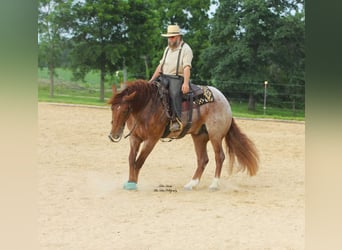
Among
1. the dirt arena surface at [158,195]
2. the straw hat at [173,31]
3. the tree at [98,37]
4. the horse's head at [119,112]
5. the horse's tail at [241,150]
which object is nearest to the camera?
the dirt arena surface at [158,195]

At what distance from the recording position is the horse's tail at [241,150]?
356cm

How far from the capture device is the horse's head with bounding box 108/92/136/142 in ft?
10.4

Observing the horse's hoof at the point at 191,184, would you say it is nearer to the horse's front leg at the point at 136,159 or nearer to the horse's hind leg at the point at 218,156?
the horse's hind leg at the point at 218,156

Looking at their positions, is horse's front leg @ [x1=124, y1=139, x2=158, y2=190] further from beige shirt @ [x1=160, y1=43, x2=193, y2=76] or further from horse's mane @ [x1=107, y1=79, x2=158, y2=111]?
beige shirt @ [x1=160, y1=43, x2=193, y2=76]

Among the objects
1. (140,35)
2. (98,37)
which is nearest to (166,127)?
(140,35)

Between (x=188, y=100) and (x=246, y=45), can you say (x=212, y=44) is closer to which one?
(x=246, y=45)

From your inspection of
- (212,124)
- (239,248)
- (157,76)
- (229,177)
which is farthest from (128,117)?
(239,248)

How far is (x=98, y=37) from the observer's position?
13.7 ft

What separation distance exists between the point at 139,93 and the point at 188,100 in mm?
334

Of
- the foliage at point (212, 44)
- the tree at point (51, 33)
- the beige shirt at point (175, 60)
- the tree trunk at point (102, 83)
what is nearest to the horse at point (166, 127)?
the beige shirt at point (175, 60)

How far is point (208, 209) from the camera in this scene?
3.08 m

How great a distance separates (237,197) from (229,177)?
32 cm

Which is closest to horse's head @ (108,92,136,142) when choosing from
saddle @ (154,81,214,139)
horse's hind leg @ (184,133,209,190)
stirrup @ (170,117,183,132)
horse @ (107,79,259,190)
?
horse @ (107,79,259,190)

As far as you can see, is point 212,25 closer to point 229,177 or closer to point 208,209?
point 229,177
